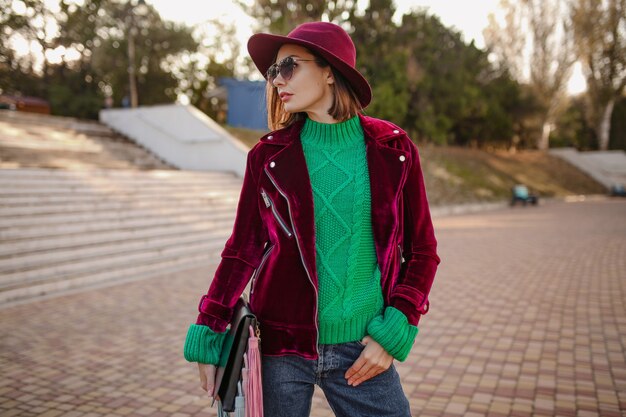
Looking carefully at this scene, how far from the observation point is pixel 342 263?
154 centimetres

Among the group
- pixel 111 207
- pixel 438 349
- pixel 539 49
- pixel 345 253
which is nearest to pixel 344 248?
pixel 345 253

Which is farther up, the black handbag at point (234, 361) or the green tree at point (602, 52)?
the green tree at point (602, 52)

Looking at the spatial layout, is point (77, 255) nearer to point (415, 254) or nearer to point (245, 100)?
point (415, 254)

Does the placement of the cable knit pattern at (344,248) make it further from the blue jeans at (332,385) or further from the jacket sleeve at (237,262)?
the jacket sleeve at (237,262)

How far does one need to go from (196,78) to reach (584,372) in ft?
91.7

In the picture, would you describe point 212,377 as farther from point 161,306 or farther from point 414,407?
point 161,306

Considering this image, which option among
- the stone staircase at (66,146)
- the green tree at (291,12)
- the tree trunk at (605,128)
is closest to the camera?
the stone staircase at (66,146)

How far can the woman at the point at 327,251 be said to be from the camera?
59.2 inches

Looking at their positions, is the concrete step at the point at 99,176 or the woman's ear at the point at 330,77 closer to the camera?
the woman's ear at the point at 330,77

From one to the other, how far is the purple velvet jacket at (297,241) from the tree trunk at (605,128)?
4642 centimetres

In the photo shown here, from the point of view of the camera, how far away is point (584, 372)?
154 inches

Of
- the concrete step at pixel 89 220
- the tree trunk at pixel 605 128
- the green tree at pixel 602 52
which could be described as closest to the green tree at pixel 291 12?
the concrete step at pixel 89 220

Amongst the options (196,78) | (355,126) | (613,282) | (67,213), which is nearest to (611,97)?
(196,78)

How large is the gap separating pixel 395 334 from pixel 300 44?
931 millimetres
